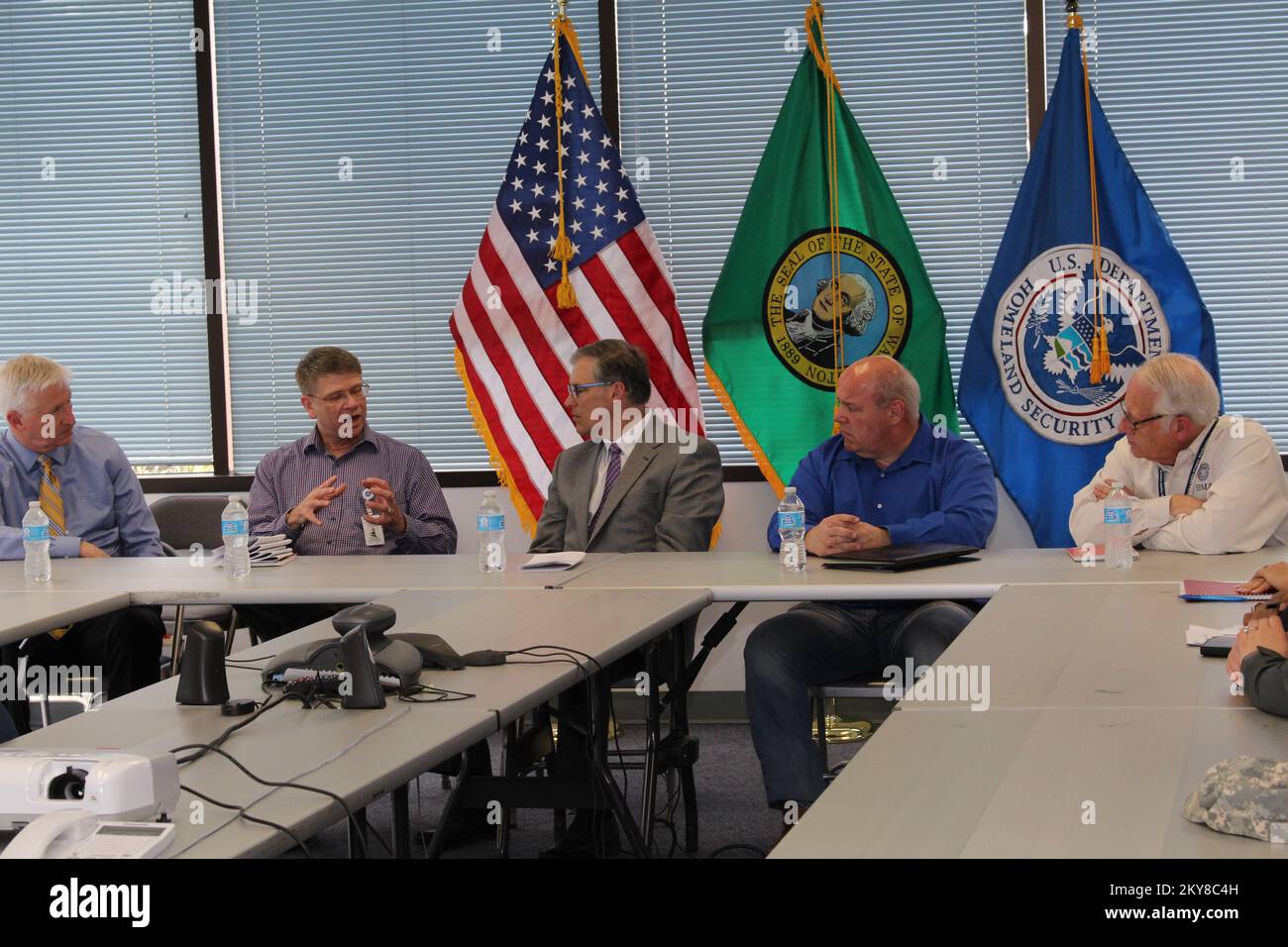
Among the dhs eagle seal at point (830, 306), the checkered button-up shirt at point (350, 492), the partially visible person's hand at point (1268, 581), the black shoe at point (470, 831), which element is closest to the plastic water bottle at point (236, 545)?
the checkered button-up shirt at point (350, 492)

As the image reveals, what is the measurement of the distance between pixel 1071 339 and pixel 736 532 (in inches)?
57.2

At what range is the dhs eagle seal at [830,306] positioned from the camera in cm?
499

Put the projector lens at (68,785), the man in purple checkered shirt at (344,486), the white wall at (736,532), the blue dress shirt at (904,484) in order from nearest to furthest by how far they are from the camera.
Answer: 1. the projector lens at (68,785)
2. the blue dress shirt at (904,484)
3. the man in purple checkered shirt at (344,486)
4. the white wall at (736,532)

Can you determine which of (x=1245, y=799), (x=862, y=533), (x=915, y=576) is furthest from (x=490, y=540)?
(x=1245, y=799)

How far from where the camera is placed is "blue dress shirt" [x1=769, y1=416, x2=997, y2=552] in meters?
4.09

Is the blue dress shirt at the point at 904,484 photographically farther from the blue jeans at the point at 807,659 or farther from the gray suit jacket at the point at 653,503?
the blue jeans at the point at 807,659

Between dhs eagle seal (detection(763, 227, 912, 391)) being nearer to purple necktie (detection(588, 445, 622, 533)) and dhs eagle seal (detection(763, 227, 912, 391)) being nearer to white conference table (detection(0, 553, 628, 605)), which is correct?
purple necktie (detection(588, 445, 622, 533))

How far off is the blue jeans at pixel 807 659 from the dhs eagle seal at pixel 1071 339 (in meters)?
1.39

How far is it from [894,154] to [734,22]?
2.69ft

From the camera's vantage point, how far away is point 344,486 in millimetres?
4406

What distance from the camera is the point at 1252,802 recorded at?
1.43m

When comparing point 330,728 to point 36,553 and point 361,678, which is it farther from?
point 36,553

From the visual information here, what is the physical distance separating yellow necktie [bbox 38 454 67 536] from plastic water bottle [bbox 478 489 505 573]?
161cm

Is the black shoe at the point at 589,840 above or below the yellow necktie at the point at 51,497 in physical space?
below
